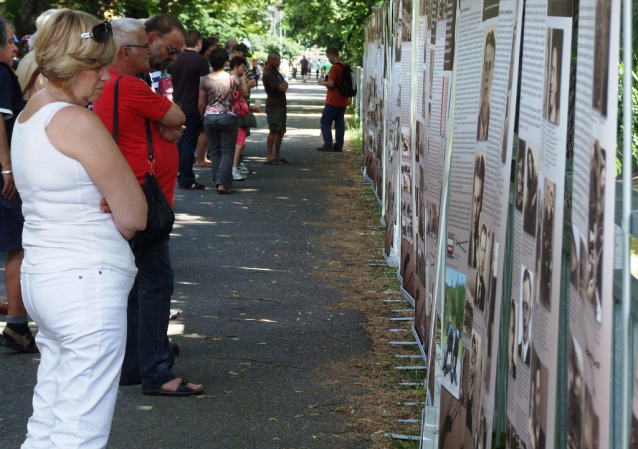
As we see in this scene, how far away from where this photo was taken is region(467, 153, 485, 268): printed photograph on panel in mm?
2873

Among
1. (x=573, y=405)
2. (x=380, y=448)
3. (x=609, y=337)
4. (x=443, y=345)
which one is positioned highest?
(x=609, y=337)

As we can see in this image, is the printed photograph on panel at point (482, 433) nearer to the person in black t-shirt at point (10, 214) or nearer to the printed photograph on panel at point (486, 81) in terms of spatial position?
the printed photograph on panel at point (486, 81)

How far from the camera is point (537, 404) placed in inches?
88.1

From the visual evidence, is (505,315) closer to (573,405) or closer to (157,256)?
(573,405)

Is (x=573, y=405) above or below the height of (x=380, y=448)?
above

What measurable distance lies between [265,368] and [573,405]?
3240 mm

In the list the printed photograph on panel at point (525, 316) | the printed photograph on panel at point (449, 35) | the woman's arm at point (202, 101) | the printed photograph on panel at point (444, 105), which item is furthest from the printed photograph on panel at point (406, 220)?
the woman's arm at point (202, 101)

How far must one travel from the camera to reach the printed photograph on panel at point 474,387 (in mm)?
2896

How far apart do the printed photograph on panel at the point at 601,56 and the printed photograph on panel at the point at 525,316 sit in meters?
0.76

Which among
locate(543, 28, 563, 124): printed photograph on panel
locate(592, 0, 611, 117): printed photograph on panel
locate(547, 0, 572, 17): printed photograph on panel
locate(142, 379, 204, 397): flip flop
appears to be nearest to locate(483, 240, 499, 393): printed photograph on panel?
locate(543, 28, 563, 124): printed photograph on panel

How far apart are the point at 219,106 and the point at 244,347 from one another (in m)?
6.12

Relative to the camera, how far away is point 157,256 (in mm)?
4355

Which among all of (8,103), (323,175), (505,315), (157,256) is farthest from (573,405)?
(323,175)

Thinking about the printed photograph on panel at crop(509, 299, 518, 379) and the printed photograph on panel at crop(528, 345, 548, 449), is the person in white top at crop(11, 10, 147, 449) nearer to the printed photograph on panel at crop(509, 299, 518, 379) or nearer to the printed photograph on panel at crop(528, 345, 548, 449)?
the printed photograph on panel at crop(509, 299, 518, 379)
